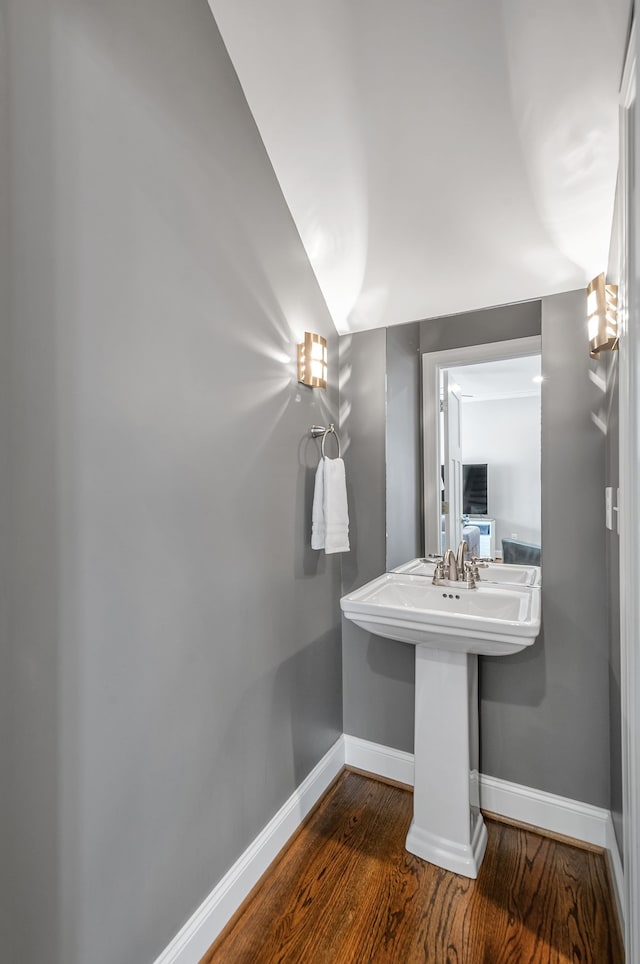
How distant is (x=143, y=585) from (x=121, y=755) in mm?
373

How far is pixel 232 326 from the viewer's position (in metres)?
1.48

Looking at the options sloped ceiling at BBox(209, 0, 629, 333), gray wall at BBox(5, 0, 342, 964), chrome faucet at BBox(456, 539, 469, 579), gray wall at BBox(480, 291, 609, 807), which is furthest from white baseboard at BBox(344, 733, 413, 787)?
sloped ceiling at BBox(209, 0, 629, 333)

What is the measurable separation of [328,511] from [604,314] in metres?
1.12

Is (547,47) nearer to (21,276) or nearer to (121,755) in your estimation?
(21,276)

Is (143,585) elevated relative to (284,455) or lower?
lower

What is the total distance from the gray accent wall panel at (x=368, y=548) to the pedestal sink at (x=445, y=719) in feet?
1.21

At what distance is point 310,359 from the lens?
1.84 meters

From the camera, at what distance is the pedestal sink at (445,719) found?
5.25ft

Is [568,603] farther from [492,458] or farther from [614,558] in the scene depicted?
[492,458]

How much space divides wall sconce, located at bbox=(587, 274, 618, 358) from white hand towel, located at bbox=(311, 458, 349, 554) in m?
0.98

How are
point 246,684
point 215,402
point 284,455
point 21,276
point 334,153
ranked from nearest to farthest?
point 21,276 < point 215,402 < point 246,684 < point 334,153 < point 284,455

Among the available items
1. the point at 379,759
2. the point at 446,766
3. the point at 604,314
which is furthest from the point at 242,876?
the point at 604,314

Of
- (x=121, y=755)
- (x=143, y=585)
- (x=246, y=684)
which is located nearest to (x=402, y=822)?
(x=246, y=684)

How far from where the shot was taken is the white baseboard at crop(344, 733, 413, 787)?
2090 millimetres
